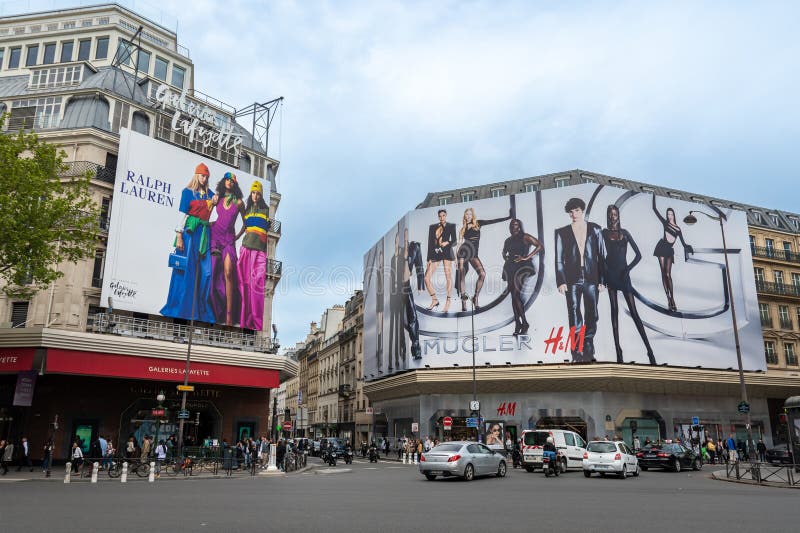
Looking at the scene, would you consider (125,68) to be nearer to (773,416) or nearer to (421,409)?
(421,409)

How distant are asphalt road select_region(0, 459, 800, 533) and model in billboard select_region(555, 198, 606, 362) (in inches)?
1045

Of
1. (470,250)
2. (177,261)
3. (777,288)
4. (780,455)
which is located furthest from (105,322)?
(777,288)

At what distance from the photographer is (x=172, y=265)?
33438 mm

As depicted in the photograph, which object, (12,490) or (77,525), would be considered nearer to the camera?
(77,525)

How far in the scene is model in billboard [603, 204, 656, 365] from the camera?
4441cm

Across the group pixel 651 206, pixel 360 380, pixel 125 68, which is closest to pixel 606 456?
pixel 651 206

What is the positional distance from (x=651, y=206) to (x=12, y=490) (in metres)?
44.8

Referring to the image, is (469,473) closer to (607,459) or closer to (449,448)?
(449,448)

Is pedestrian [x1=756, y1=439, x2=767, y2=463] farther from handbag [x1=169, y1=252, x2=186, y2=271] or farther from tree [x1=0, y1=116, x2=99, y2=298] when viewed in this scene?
tree [x1=0, y1=116, x2=99, y2=298]

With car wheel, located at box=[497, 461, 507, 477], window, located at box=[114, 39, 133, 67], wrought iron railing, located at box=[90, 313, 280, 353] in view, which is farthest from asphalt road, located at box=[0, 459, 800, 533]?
window, located at box=[114, 39, 133, 67]

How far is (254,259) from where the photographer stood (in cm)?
3741

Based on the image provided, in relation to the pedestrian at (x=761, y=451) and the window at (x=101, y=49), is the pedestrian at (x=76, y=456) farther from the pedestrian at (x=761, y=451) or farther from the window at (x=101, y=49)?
the pedestrian at (x=761, y=451)

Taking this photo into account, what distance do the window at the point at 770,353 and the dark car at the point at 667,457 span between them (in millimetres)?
28244

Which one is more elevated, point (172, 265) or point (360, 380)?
point (172, 265)
